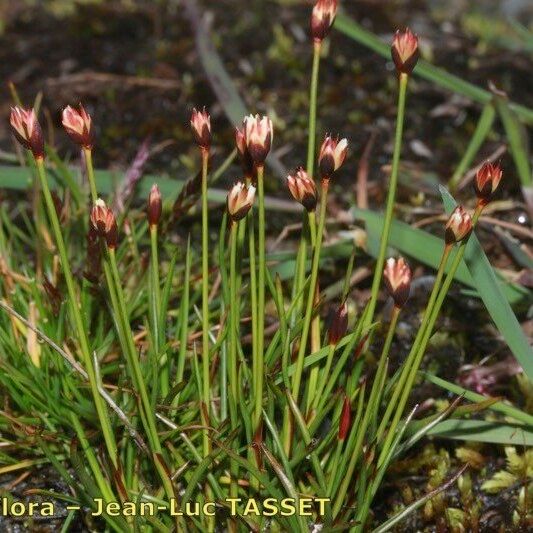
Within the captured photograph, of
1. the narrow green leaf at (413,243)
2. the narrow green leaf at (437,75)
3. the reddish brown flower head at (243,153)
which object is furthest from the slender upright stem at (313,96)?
the narrow green leaf at (437,75)

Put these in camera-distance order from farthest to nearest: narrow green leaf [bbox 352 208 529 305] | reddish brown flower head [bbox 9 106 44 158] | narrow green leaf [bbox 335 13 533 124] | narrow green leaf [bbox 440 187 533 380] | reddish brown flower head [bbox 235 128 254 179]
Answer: narrow green leaf [bbox 335 13 533 124] < narrow green leaf [bbox 352 208 529 305] < narrow green leaf [bbox 440 187 533 380] < reddish brown flower head [bbox 235 128 254 179] < reddish brown flower head [bbox 9 106 44 158]

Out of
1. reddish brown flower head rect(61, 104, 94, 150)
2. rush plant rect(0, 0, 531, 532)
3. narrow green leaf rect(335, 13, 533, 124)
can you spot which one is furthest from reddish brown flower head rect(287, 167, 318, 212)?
narrow green leaf rect(335, 13, 533, 124)

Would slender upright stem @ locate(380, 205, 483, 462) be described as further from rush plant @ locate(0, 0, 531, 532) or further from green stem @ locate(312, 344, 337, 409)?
green stem @ locate(312, 344, 337, 409)

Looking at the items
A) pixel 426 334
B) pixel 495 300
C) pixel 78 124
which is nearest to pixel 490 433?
pixel 495 300

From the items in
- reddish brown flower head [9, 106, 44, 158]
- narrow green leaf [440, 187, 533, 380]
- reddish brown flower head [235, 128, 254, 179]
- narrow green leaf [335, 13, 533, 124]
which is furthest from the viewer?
narrow green leaf [335, 13, 533, 124]

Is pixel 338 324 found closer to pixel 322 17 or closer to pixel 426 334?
pixel 426 334

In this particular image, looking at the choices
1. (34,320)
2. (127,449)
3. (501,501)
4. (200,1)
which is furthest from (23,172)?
(200,1)

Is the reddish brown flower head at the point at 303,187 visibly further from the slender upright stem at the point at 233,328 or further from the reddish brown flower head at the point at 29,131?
the reddish brown flower head at the point at 29,131
